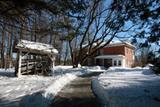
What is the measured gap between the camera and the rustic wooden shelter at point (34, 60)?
23.1 m

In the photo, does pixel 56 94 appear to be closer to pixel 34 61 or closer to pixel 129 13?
pixel 129 13

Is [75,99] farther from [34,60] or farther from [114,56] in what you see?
[114,56]

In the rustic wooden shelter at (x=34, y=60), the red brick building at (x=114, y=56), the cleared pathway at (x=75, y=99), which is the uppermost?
the red brick building at (x=114, y=56)

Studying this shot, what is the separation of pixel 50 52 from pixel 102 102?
1552 centimetres

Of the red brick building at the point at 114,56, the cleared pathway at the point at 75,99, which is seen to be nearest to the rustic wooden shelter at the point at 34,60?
the cleared pathway at the point at 75,99

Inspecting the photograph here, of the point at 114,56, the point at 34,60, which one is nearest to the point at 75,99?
the point at 34,60

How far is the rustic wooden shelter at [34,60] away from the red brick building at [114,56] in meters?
29.8

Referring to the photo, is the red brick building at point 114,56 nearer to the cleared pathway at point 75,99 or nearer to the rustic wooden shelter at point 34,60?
the rustic wooden shelter at point 34,60

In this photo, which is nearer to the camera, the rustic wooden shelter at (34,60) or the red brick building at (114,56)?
the rustic wooden shelter at (34,60)

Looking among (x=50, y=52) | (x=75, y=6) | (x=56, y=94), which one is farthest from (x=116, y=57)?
(x=75, y=6)

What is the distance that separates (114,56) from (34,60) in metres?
32.3

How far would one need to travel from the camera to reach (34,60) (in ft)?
87.5

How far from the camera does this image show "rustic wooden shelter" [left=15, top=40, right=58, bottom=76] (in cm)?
2311

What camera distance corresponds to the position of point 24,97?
39.4ft
